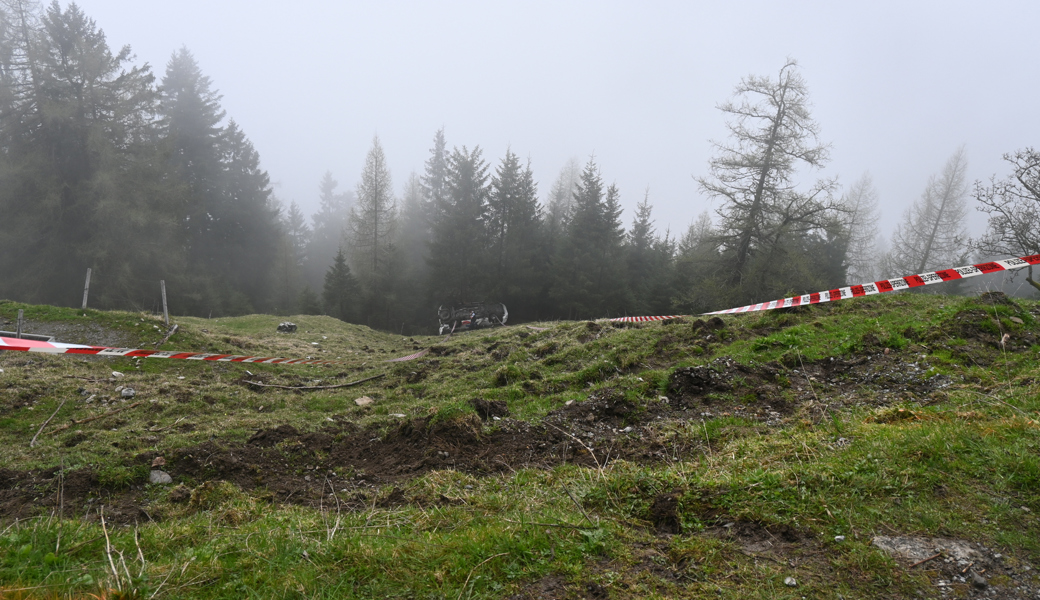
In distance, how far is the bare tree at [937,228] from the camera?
129 ft

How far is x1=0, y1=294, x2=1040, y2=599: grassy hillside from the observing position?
2408 millimetres

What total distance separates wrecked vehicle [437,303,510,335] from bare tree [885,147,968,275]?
33.3 metres

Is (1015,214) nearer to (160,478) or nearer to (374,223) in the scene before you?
(160,478)

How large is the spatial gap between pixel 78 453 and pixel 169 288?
30969 millimetres

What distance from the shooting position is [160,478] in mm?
4789

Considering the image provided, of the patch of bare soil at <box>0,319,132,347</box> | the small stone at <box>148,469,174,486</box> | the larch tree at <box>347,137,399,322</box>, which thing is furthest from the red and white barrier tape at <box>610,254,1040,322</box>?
the larch tree at <box>347,137,399,322</box>

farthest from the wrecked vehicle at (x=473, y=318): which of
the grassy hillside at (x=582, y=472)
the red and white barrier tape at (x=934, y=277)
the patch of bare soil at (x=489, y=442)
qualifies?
the patch of bare soil at (x=489, y=442)

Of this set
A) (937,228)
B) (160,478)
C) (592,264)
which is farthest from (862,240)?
(160,478)

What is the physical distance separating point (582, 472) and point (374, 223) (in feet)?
123

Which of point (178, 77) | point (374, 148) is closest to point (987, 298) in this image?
point (374, 148)

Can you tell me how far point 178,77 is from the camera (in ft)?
132

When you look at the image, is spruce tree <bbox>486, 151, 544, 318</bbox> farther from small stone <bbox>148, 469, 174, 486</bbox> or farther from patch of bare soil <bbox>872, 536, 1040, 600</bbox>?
patch of bare soil <bbox>872, 536, 1040, 600</bbox>

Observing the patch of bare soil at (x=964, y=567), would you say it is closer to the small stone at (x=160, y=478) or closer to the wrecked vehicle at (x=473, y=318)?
the small stone at (x=160, y=478)

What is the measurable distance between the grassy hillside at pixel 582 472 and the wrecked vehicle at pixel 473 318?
719 inches
